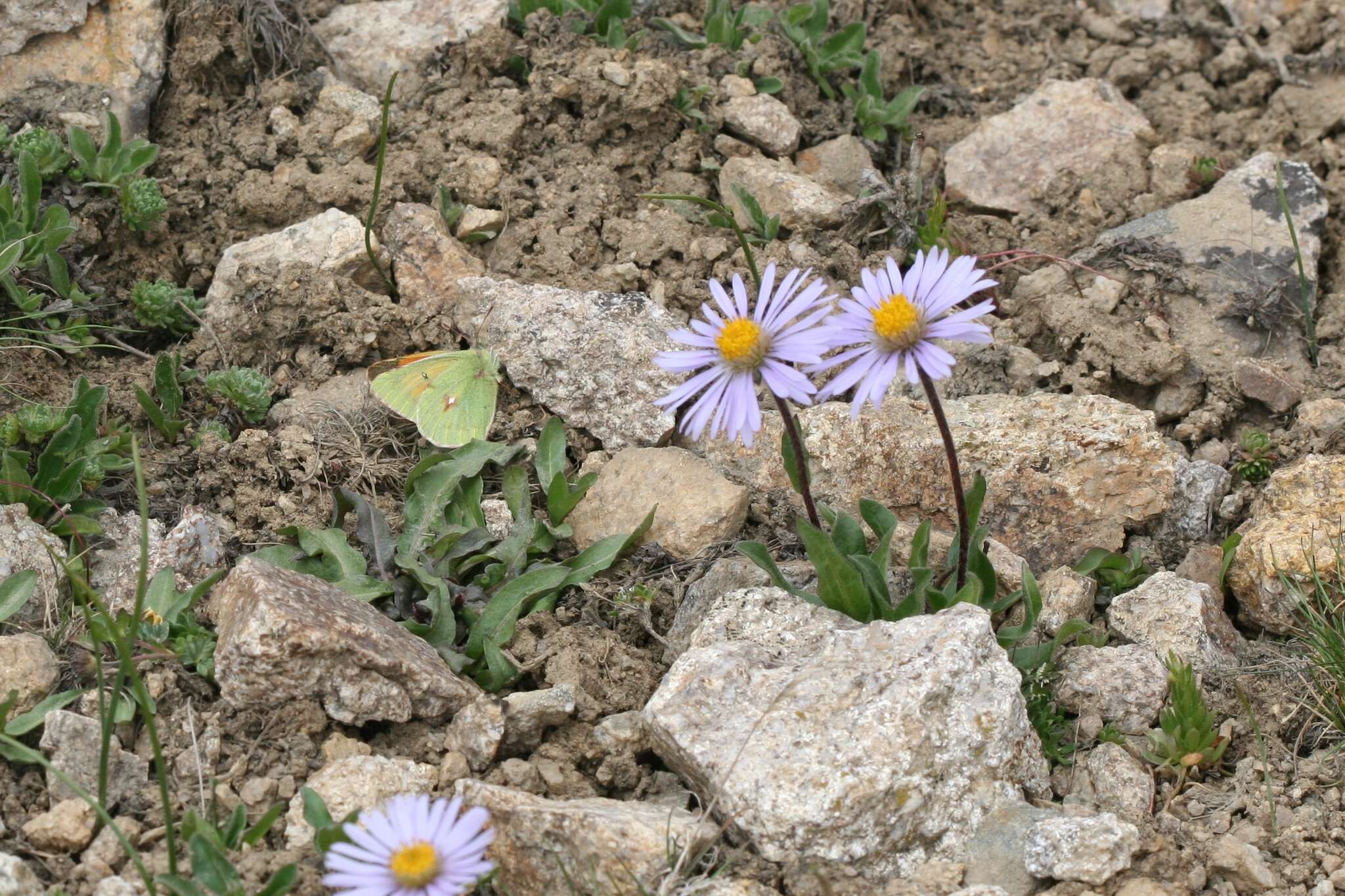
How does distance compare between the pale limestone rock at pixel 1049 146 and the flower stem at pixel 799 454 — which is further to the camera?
the pale limestone rock at pixel 1049 146

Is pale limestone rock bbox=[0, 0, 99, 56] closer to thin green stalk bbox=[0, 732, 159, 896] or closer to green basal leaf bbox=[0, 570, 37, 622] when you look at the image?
green basal leaf bbox=[0, 570, 37, 622]

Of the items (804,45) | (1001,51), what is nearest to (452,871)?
(804,45)

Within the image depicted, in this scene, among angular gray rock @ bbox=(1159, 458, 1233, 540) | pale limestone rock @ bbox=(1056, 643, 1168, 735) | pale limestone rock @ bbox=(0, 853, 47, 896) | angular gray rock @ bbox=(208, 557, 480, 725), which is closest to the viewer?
pale limestone rock @ bbox=(0, 853, 47, 896)

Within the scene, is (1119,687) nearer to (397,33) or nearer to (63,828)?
(63,828)

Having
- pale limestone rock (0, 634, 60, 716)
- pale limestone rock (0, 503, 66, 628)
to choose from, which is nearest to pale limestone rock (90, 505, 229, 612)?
pale limestone rock (0, 503, 66, 628)

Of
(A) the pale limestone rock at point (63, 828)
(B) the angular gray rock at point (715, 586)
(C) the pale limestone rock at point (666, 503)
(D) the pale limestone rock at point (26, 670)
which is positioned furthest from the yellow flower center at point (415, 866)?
(C) the pale limestone rock at point (666, 503)

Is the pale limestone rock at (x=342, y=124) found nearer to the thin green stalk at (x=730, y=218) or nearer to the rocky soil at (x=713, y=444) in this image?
the rocky soil at (x=713, y=444)
